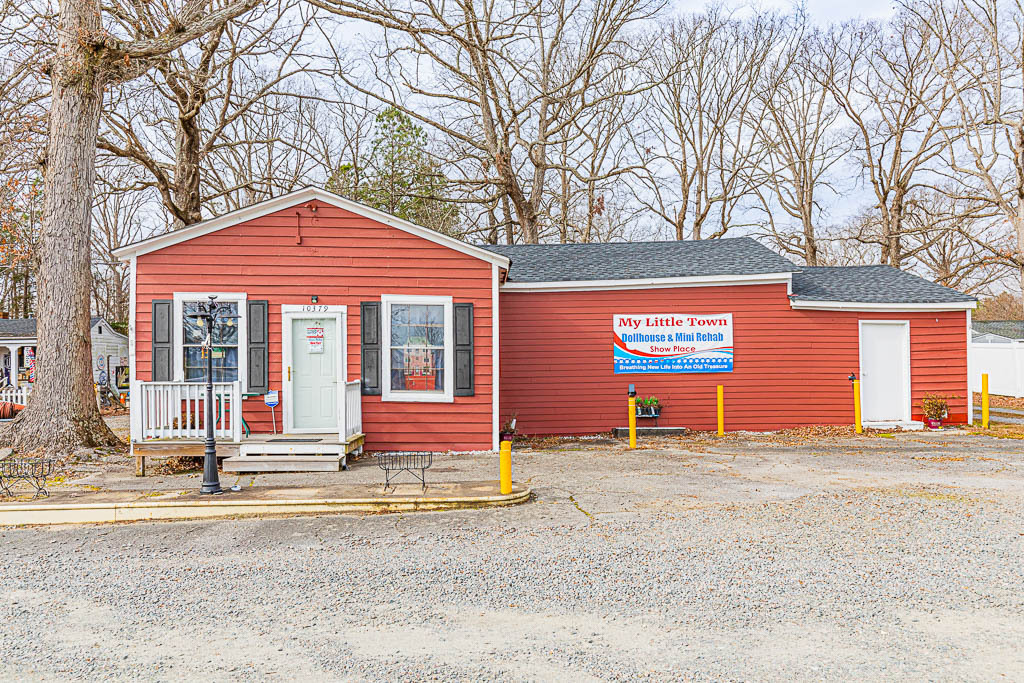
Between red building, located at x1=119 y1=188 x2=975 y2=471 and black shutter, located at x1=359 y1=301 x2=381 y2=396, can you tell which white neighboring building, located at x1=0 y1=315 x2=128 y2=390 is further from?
black shutter, located at x1=359 y1=301 x2=381 y2=396

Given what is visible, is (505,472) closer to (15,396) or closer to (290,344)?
(290,344)

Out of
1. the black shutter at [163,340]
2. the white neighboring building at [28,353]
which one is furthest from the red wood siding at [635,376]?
the white neighboring building at [28,353]

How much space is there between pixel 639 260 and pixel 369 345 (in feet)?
21.9

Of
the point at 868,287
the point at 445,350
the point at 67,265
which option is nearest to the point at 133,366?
the point at 67,265

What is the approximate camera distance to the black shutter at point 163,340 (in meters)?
11.2

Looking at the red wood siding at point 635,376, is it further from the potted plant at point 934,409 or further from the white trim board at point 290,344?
the white trim board at point 290,344

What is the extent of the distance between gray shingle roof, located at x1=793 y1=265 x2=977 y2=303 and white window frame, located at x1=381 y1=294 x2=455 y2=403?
7173 millimetres

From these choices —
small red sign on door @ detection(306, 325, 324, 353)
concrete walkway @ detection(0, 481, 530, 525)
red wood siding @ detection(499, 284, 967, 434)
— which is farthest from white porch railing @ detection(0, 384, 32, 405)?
concrete walkway @ detection(0, 481, 530, 525)

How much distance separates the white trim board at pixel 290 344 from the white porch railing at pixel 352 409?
8.8 inches

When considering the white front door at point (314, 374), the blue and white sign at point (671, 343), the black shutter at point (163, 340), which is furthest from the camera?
the blue and white sign at point (671, 343)

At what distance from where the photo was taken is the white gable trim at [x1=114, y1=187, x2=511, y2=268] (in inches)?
448

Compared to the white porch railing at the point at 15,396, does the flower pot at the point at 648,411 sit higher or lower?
higher

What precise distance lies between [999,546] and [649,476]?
4.20m

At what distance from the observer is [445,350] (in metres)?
12.0
